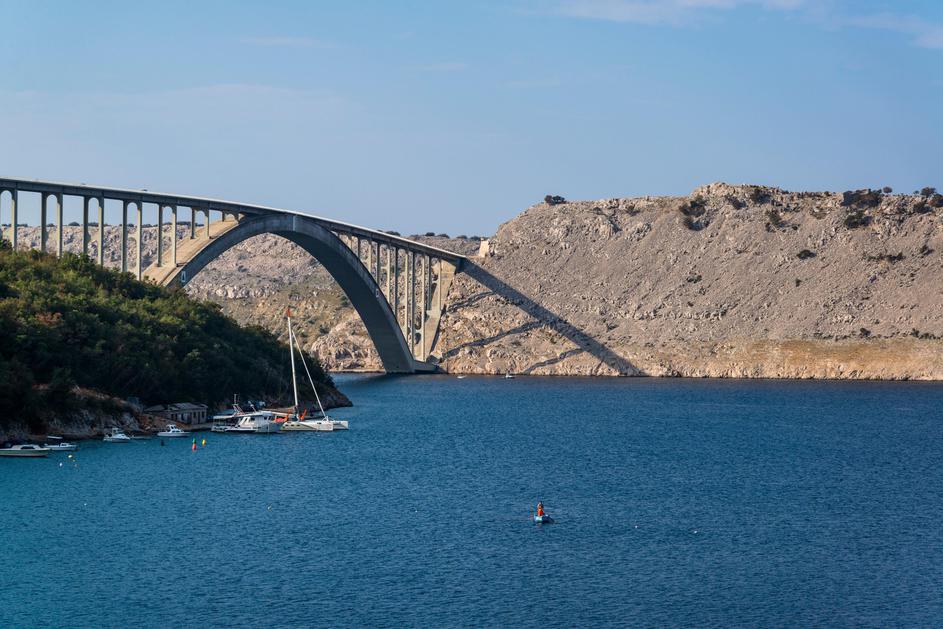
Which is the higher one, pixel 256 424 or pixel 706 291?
pixel 706 291

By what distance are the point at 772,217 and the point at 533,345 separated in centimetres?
3075

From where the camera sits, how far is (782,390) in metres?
114

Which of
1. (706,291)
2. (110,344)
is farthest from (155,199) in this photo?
(706,291)

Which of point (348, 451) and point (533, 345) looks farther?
point (533, 345)

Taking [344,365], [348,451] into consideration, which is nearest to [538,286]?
[344,365]

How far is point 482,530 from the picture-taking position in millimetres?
45406

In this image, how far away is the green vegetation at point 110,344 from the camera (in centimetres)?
6700

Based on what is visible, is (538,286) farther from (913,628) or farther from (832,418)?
(913,628)

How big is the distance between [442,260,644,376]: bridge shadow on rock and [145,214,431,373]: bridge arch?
7.96 m

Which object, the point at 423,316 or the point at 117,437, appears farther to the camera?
the point at 423,316

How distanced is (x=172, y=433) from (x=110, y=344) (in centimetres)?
753

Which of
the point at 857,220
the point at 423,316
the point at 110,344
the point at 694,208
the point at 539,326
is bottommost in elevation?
the point at 110,344

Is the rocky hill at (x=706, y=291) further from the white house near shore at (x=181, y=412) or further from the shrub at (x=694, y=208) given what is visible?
the white house near shore at (x=181, y=412)

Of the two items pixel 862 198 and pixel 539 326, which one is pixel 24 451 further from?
pixel 862 198
